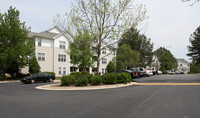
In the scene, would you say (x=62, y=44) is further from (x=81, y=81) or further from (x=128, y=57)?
(x=81, y=81)

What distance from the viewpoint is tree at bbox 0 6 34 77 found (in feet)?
84.7

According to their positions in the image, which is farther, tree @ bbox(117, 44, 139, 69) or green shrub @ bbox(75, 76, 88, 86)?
tree @ bbox(117, 44, 139, 69)

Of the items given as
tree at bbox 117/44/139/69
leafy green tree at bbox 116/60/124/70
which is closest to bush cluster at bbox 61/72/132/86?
leafy green tree at bbox 116/60/124/70

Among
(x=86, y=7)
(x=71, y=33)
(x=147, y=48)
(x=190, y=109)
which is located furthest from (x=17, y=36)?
(x=147, y=48)

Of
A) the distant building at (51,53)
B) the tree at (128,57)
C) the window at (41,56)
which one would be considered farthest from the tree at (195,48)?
the window at (41,56)

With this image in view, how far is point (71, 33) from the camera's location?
17.8m

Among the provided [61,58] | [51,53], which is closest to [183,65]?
[61,58]

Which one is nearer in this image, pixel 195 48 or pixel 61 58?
pixel 61 58

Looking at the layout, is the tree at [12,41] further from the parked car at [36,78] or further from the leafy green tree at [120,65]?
the leafy green tree at [120,65]

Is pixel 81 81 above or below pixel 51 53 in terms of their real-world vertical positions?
below

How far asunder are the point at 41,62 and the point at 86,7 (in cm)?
2007

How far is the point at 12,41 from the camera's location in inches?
1074

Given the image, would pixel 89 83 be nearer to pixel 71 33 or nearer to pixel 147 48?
pixel 71 33

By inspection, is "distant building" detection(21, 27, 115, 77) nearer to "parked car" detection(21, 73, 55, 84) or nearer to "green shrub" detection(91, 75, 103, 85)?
"parked car" detection(21, 73, 55, 84)
